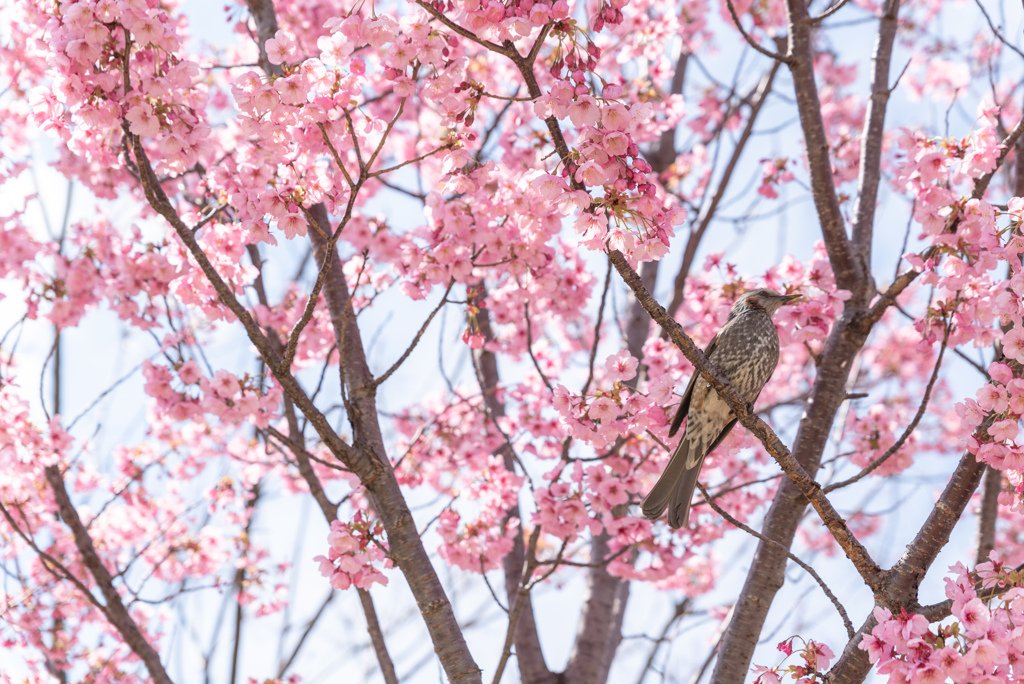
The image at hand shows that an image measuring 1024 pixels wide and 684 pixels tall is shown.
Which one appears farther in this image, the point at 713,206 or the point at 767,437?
the point at 713,206

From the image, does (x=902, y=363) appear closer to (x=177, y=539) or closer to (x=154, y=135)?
(x=177, y=539)

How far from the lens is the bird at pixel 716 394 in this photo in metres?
3.29

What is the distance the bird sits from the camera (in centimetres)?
329

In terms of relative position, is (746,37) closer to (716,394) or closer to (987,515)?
(716,394)

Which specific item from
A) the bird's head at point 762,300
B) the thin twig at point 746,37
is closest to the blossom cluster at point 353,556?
the bird's head at point 762,300

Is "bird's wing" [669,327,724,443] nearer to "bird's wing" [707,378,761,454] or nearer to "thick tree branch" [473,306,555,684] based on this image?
"bird's wing" [707,378,761,454]

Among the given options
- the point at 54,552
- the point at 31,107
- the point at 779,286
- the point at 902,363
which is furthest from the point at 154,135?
the point at 902,363

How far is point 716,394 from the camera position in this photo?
11.4ft

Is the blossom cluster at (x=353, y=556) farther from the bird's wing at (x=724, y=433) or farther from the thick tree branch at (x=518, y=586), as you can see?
the bird's wing at (x=724, y=433)

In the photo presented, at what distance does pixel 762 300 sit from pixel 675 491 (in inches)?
39.4

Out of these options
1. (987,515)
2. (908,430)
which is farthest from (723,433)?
(987,515)

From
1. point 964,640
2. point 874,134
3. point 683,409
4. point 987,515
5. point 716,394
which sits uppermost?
point 874,134

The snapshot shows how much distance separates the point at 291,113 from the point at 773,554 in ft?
8.34

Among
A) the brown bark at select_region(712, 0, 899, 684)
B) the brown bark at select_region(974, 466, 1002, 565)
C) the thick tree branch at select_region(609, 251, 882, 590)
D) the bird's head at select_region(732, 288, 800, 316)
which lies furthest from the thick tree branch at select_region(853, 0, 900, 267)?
the thick tree branch at select_region(609, 251, 882, 590)
